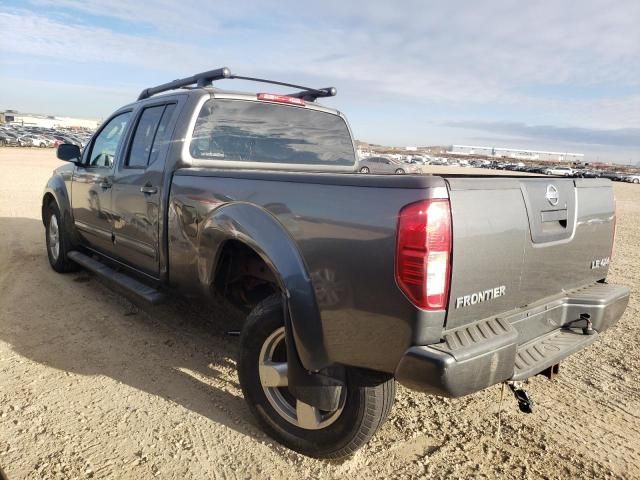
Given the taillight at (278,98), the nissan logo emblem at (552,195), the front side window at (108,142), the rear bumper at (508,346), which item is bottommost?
the rear bumper at (508,346)

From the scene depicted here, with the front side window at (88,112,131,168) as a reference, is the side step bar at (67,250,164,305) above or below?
below

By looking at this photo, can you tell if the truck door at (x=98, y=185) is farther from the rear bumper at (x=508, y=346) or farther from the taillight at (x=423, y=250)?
the rear bumper at (x=508, y=346)

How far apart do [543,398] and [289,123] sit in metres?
2.92

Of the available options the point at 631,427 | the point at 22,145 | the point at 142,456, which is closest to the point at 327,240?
the point at 142,456

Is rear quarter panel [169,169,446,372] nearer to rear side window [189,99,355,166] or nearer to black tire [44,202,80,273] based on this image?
rear side window [189,99,355,166]

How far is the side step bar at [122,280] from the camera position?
3627 millimetres

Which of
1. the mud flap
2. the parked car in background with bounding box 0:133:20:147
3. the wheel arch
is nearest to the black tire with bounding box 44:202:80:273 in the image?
the wheel arch

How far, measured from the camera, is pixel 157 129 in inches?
153

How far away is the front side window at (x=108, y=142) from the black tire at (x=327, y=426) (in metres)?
2.66

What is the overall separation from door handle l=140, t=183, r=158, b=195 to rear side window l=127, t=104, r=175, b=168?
0.70 feet

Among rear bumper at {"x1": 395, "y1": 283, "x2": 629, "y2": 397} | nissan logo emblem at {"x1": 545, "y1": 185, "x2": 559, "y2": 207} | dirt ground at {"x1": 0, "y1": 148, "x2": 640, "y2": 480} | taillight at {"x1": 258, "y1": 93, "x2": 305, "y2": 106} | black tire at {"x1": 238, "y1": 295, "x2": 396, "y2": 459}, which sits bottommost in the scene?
dirt ground at {"x1": 0, "y1": 148, "x2": 640, "y2": 480}

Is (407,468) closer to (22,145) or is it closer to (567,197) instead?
(567,197)

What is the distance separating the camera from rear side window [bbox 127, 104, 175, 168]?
379 cm

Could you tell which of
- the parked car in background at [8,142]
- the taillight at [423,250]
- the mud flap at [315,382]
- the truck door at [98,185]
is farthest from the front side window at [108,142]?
the parked car in background at [8,142]
